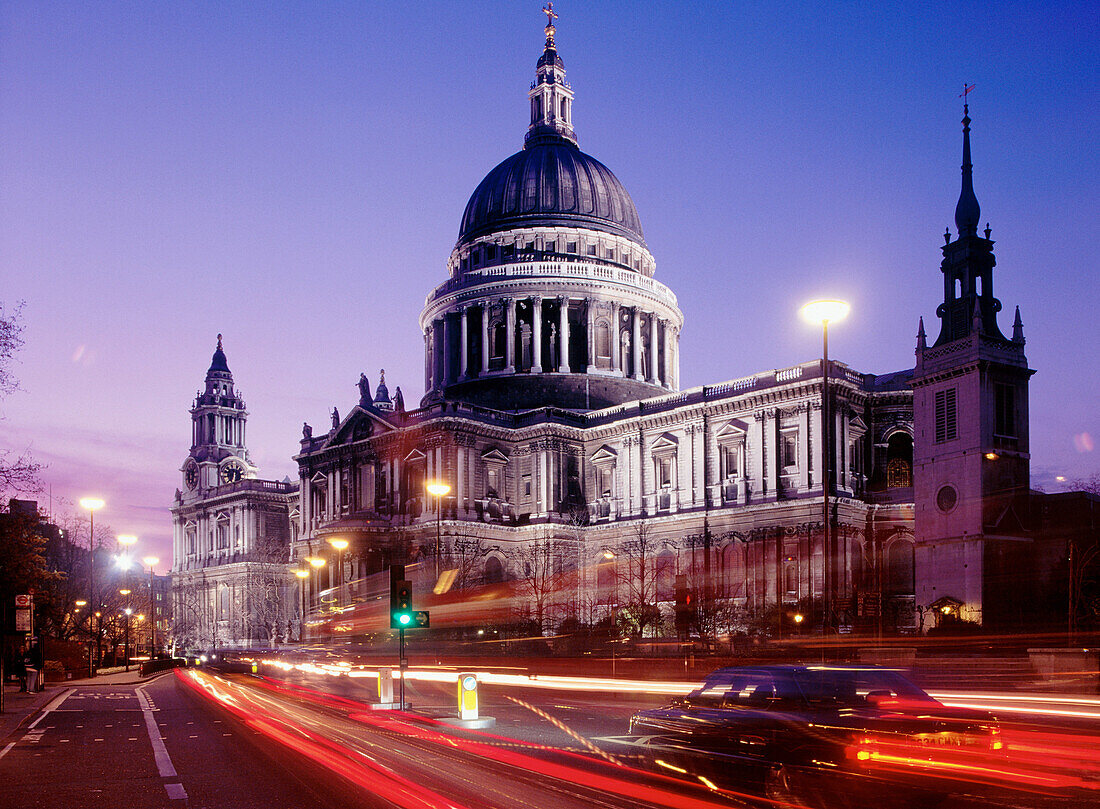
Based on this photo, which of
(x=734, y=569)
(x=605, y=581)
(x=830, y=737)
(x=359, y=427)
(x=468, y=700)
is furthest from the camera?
(x=359, y=427)

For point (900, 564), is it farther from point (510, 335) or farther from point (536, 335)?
point (510, 335)

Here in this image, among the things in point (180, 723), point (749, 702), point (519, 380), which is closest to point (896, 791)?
point (749, 702)

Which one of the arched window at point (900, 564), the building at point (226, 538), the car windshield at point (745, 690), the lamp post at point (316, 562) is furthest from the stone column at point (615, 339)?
the car windshield at point (745, 690)

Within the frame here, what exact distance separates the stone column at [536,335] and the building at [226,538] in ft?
98.2

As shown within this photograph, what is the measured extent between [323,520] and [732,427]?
37.0 m

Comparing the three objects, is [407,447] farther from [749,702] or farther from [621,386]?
[749,702]

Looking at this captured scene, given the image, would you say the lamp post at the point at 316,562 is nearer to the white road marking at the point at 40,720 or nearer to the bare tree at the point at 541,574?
the bare tree at the point at 541,574

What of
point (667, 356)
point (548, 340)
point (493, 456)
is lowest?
point (493, 456)

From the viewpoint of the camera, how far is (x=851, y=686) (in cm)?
1257

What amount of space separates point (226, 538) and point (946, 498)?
270 ft

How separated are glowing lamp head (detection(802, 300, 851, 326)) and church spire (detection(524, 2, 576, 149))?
85.2m

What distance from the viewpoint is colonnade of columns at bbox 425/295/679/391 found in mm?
92688

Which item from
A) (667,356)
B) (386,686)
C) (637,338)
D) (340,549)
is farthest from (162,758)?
(667,356)

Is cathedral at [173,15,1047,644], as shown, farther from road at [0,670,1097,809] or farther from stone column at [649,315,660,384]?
road at [0,670,1097,809]
